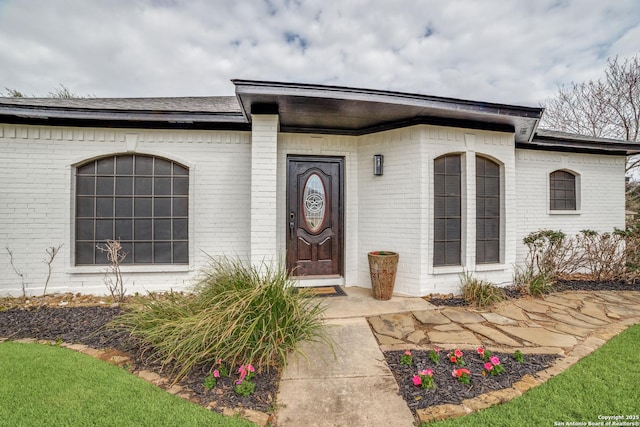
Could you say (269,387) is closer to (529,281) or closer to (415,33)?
(529,281)

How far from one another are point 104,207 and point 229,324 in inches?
136

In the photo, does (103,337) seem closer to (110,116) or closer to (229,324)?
(229,324)

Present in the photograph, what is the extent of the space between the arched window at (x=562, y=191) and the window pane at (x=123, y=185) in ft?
25.3

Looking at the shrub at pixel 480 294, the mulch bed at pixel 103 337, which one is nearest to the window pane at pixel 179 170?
the mulch bed at pixel 103 337

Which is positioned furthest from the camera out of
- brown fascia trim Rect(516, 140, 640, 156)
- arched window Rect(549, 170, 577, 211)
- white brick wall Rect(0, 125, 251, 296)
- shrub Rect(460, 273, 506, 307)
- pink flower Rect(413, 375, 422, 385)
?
arched window Rect(549, 170, 577, 211)

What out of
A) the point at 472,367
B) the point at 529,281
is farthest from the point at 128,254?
the point at 529,281

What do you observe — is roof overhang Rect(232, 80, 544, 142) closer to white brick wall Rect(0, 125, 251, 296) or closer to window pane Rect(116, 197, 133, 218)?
white brick wall Rect(0, 125, 251, 296)

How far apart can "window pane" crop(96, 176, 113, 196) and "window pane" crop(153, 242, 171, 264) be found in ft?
3.55

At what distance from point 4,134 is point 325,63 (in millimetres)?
7514

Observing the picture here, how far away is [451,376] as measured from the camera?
208cm

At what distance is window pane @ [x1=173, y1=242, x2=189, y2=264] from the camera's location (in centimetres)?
434

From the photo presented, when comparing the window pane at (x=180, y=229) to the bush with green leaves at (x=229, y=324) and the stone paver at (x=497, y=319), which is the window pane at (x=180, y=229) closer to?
the bush with green leaves at (x=229, y=324)

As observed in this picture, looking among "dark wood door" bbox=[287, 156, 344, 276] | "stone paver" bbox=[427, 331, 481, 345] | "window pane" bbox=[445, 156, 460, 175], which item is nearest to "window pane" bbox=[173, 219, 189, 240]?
"dark wood door" bbox=[287, 156, 344, 276]

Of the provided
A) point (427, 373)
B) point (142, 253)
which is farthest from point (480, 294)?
point (142, 253)
